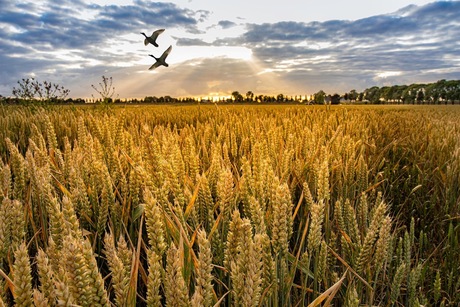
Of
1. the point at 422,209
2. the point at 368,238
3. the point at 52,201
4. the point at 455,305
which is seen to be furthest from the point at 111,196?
the point at 422,209

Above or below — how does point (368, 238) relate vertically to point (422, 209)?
above

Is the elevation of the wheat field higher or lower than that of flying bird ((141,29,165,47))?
lower

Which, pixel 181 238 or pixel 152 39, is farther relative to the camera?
pixel 152 39

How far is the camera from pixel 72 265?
1.55ft

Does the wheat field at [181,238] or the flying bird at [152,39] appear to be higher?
the flying bird at [152,39]

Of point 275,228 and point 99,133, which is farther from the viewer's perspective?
point 99,133

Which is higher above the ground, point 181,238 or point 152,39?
point 152,39

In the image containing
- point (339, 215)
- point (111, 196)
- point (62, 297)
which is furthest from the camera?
point (339, 215)

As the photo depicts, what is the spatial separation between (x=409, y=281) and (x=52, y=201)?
1.19 metres

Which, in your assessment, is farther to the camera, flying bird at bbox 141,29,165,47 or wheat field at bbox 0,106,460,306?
flying bird at bbox 141,29,165,47

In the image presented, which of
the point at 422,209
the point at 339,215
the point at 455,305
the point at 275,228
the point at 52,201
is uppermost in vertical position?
the point at 52,201

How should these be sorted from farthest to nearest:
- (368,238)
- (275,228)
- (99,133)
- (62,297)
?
(99,133) → (368,238) → (275,228) → (62,297)

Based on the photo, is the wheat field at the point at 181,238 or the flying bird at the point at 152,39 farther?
the flying bird at the point at 152,39

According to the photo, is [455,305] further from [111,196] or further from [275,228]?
[111,196]
